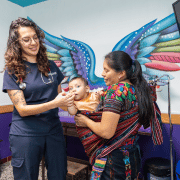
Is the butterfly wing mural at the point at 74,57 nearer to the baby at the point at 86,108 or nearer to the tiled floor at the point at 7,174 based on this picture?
the baby at the point at 86,108

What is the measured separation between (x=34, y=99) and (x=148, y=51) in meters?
1.81

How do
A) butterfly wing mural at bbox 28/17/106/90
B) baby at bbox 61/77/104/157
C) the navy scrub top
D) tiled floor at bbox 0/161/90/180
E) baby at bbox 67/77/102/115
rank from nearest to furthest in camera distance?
1. baby at bbox 61/77/104/157
2. the navy scrub top
3. baby at bbox 67/77/102/115
4. tiled floor at bbox 0/161/90/180
5. butterfly wing mural at bbox 28/17/106/90

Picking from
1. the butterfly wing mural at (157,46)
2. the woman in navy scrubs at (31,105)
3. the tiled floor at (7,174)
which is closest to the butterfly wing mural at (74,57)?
the butterfly wing mural at (157,46)

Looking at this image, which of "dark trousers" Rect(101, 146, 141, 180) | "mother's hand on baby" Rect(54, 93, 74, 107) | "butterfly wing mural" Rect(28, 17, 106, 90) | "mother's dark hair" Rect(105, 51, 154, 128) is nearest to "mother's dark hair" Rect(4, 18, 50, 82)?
"mother's hand on baby" Rect(54, 93, 74, 107)

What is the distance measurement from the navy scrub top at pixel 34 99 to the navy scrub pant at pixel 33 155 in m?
0.05

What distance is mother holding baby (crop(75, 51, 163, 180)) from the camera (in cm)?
103

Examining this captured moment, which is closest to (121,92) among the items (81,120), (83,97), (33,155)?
(81,120)

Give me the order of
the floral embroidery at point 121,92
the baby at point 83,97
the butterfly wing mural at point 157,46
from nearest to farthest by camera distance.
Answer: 1. the floral embroidery at point 121,92
2. the baby at point 83,97
3. the butterfly wing mural at point 157,46

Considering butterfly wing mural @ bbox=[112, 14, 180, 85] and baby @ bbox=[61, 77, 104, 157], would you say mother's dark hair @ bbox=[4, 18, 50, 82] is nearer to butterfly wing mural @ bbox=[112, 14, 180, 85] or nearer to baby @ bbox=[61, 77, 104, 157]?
baby @ bbox=[61, 77, 104, 157]

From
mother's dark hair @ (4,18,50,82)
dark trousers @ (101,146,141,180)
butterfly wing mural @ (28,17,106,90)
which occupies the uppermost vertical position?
butterfly wing mural @ (28,17,106,90)

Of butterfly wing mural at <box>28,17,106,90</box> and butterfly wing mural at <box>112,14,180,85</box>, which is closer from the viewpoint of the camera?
butterfly wing mural at <box>112,14,180,85</box>

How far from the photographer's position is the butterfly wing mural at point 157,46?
91.3 inches

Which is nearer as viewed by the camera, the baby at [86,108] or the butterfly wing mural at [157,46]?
the baby at [86,108]

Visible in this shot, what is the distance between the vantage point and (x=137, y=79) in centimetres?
113
